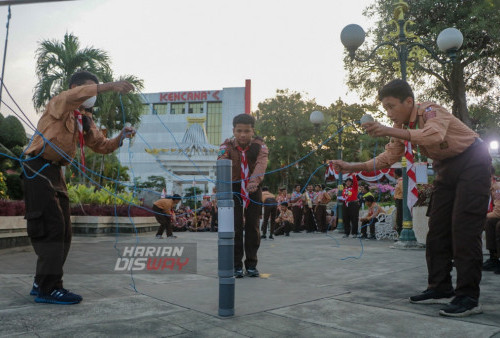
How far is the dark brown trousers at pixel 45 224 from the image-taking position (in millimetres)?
3162

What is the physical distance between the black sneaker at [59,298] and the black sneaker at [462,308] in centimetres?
262

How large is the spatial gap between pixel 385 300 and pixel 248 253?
174 cm

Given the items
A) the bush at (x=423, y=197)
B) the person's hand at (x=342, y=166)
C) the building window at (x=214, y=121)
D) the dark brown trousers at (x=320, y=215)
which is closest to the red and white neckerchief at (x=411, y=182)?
the bush at (x=423, y=197)

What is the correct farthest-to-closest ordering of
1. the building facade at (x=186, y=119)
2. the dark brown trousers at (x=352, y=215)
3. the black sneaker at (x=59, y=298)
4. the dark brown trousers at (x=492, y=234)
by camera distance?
the building facade at (x=186, y=119) < the dark brown trousers at (x=352, y=215) < the dark brown trousers at (x=492, y=234) < the black sneaker at (x=59, y=298)

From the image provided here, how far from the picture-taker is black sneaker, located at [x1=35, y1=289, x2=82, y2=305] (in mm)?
3074

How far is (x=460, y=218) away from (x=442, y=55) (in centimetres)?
2059

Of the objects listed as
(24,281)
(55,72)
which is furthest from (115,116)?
(24,281)

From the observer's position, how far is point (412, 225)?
8.57 m

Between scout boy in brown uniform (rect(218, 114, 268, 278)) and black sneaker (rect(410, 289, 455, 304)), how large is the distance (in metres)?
1.87

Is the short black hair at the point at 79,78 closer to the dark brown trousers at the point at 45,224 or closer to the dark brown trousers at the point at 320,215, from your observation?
the dark brown trousers at the point at 45,224

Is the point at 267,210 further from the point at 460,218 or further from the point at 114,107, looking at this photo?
the point at 114,107

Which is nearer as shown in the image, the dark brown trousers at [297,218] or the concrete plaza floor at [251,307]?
the concrete plaza floor at [251,307]

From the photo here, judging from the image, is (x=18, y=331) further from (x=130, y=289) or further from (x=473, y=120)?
(x=473, y=120)

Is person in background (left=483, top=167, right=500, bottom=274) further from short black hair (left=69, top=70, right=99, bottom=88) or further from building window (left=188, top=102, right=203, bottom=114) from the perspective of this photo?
building window (left=188, top=102, right=203, bottom=114)
